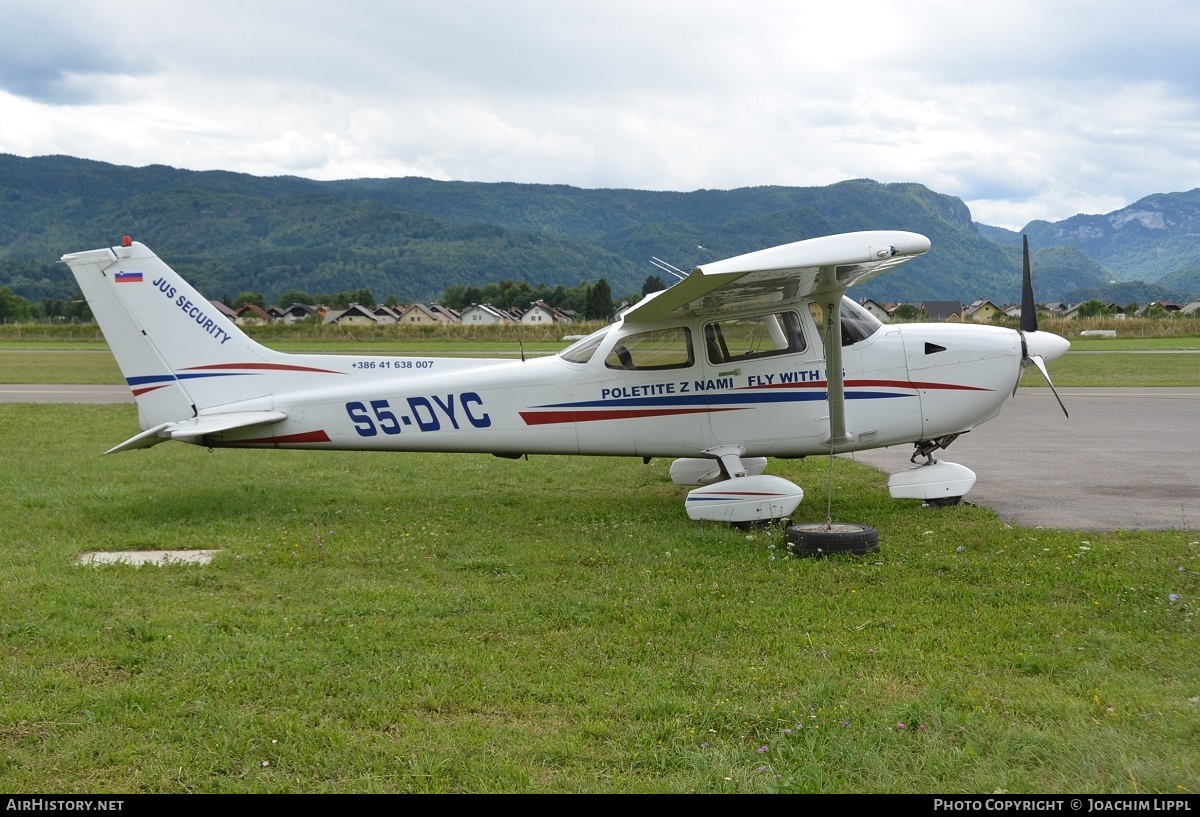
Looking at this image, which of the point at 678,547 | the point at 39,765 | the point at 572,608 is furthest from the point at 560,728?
the point at 678,547

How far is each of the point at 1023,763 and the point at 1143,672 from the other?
149 centimetres

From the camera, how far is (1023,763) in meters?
3.85

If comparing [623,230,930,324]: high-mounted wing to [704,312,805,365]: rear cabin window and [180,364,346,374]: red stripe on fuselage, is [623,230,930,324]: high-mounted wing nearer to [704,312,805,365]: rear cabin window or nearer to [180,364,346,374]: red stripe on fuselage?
[704,312,805,365]: rear cabin window

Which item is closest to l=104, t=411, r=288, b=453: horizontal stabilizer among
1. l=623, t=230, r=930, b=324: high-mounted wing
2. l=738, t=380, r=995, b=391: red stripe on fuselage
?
l=623, t=230, r=930, b=324: high-mounted wing

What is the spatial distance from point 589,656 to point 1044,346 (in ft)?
21.4

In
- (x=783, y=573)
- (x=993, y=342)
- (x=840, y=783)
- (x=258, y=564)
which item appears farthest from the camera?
(x=993, y=342)

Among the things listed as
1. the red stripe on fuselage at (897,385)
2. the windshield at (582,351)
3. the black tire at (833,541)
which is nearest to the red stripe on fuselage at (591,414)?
the windshield at (582,351)

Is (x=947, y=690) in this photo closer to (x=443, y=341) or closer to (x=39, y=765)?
(x=39, y=765)

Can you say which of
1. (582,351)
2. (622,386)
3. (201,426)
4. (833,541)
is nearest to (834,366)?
(833,541)

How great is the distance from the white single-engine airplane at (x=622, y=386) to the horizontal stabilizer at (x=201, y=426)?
20 millimetres

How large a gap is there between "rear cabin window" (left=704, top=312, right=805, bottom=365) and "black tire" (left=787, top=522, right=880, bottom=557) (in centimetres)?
222

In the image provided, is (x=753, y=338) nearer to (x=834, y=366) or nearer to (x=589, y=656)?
(x=834, y=366)

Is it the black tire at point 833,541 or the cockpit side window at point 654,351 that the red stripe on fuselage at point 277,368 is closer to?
the cockpit side window at point 654,351

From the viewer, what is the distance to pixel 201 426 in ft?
29.9
